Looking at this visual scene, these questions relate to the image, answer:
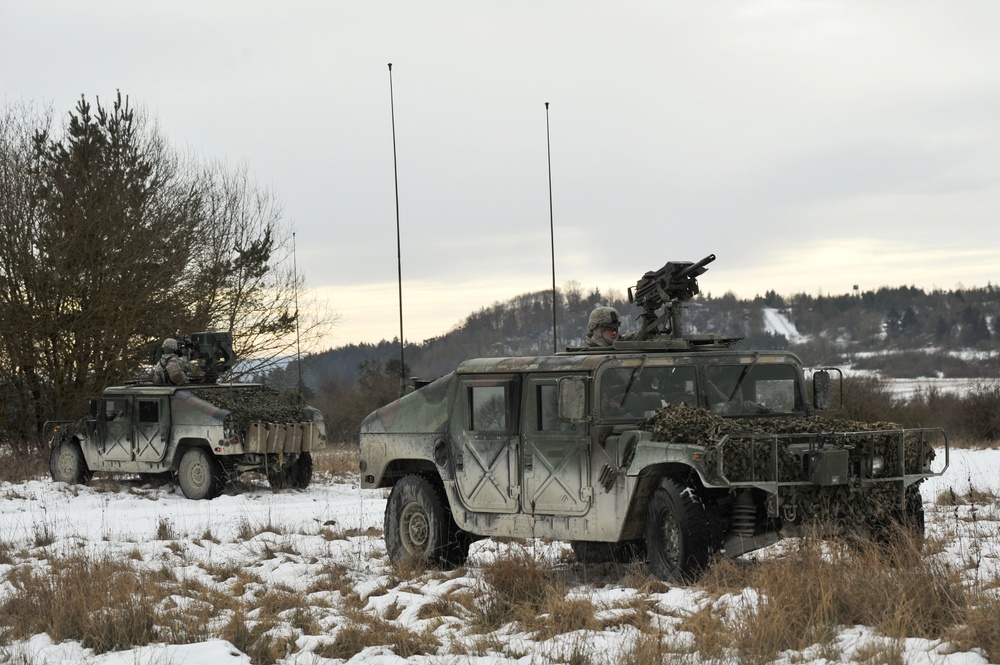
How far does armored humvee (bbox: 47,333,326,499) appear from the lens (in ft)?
61.8

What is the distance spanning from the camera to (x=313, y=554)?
39.0 ft

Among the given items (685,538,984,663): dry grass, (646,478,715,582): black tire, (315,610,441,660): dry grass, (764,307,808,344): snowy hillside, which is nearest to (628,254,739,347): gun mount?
(646,478,715,582): black tire

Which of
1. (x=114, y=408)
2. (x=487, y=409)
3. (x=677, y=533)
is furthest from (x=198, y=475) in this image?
(x=677, y=533)

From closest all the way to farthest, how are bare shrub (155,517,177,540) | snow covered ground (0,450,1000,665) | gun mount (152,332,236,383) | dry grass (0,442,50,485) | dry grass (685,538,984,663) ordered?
dry grass (685,538,984,663) → snow covered ground (0,450,1000,665) → bare shrub (155,517,177,540) → gun mount (152,332,236,383) → dry grass (0,442,50,485)

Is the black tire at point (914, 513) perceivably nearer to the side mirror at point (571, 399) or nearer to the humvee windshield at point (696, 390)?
the humvee windshield at point (696, 390)

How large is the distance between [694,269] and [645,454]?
7.27 ft

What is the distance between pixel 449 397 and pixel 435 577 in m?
1.47

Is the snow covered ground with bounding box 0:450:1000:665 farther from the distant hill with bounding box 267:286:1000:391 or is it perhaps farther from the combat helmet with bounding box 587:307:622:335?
the distant hill with bounding box 267:286:1000:391

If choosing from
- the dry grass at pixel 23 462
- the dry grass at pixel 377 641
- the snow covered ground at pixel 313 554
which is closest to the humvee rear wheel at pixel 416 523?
the snow covered ground at pixel 313 554

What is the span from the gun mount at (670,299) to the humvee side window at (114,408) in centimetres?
1126

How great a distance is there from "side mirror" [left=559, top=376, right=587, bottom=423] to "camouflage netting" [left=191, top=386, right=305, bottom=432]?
33.3ft

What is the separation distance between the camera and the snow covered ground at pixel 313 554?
7.45 meters

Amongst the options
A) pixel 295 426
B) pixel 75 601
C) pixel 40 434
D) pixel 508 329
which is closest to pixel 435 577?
pixel 75 601

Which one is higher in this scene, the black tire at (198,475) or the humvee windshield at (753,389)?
the humvee windshield at (753,389)
